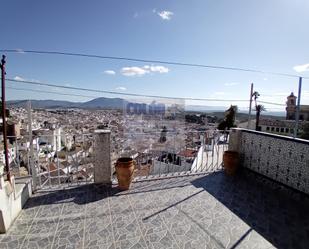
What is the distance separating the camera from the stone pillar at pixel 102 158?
3.70 metres

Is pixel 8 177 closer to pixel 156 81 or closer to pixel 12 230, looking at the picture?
pixel 12 230

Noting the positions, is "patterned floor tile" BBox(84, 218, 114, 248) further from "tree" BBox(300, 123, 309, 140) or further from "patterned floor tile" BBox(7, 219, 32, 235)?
"tree" BBox(300, 123, 309, 140)

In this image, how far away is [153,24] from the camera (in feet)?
21.0

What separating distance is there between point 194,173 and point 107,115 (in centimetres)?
313

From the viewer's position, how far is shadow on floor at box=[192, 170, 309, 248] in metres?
2.48

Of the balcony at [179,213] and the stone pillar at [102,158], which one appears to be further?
the stone pillar at [102,158]

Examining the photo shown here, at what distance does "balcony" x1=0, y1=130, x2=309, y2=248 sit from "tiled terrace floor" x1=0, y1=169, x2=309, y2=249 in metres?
0.01

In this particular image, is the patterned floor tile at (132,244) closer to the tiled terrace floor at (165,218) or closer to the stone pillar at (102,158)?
the tiled terrace floor at (165,218)

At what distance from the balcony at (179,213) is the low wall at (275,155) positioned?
0.02 m

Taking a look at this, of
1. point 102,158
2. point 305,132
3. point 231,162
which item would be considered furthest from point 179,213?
point 305,132

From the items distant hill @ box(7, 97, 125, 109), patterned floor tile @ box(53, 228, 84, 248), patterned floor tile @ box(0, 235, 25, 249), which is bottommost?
patterned floor tile @ box(53, 228, 84, 248)

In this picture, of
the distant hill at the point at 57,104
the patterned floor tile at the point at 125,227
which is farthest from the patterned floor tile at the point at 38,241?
the distant hill at the point at 57,104

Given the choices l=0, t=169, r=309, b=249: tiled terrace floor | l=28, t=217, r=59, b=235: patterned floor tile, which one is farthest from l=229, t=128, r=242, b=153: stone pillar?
l=28, t=217, r=59, b=235: patterned floor tile

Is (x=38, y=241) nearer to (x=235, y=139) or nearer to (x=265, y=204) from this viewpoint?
(x=265, y=204)
